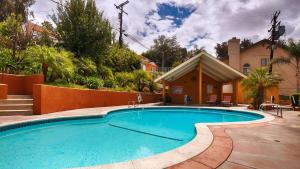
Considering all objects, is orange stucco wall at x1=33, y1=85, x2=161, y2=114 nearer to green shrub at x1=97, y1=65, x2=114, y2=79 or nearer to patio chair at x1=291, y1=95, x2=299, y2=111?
green shrub at x1=97, y1=65, x2=114, y2=79

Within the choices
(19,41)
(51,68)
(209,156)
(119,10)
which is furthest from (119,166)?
(119,10)

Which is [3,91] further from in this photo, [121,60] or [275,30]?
[275,30]

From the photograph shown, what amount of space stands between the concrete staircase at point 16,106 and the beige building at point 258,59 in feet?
83.2

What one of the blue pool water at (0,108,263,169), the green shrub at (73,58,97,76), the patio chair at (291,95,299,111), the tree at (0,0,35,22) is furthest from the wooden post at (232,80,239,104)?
the tree at (0,0,35,22)

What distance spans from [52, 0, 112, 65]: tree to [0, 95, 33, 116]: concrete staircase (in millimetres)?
7612

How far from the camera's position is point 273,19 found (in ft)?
80.9

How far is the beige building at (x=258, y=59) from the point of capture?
88.7 feet

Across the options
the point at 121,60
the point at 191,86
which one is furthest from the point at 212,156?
the point at 121,60

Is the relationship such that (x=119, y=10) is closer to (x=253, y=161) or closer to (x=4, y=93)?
(x=4, y=93)

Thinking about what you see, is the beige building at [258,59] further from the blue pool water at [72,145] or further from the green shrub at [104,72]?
the blue pool water at [72,145]

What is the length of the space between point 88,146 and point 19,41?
37.0ft

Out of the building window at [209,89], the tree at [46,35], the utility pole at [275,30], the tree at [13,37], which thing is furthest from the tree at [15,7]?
the utility pole at [275,30]

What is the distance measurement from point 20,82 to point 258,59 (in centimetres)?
2739

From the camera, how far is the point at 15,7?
75.3 ft
